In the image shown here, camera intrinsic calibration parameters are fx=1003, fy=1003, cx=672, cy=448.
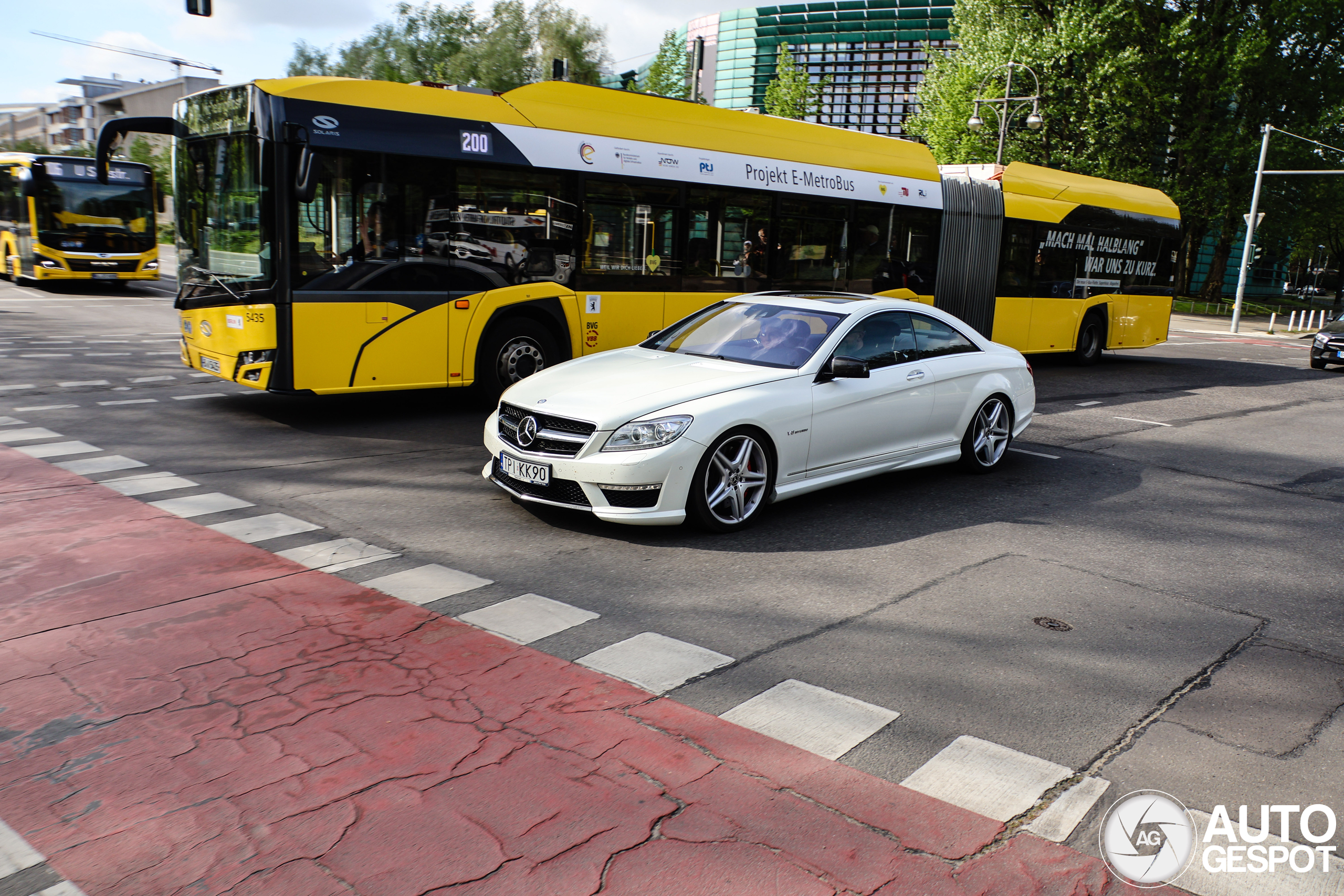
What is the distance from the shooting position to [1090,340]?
62.0 feet

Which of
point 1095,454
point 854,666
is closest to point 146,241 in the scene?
point 1095,454

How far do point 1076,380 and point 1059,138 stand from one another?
24503 mm

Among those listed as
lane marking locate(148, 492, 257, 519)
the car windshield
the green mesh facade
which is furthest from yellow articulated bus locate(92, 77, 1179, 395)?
the green mesh facade

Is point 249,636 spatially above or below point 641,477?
below

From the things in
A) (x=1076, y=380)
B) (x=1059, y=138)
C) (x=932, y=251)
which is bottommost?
(x=1076, y=380)

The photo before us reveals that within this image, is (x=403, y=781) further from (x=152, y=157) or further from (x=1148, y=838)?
(x=152, y=157)

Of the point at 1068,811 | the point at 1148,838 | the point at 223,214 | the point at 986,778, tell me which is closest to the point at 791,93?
the point at 223,214

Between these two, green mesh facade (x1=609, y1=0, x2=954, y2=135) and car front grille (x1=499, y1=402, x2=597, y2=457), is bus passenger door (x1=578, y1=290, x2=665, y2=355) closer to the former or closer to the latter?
car front grille (x1=499, y1=402, x2=597, y2=457)

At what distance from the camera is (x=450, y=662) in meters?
4.27

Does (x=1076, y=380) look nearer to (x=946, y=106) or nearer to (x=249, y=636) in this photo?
(x=249, y=636)

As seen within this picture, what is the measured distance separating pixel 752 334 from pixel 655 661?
352 centimetres

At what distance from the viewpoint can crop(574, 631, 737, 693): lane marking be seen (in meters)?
4.20

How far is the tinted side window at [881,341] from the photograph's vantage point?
7.21 meters

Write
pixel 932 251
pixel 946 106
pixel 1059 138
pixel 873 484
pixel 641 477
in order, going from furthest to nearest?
pixel 946 106, pixel 1059 138, pixel 932 251, pixel 873 484, pixel 641 477
